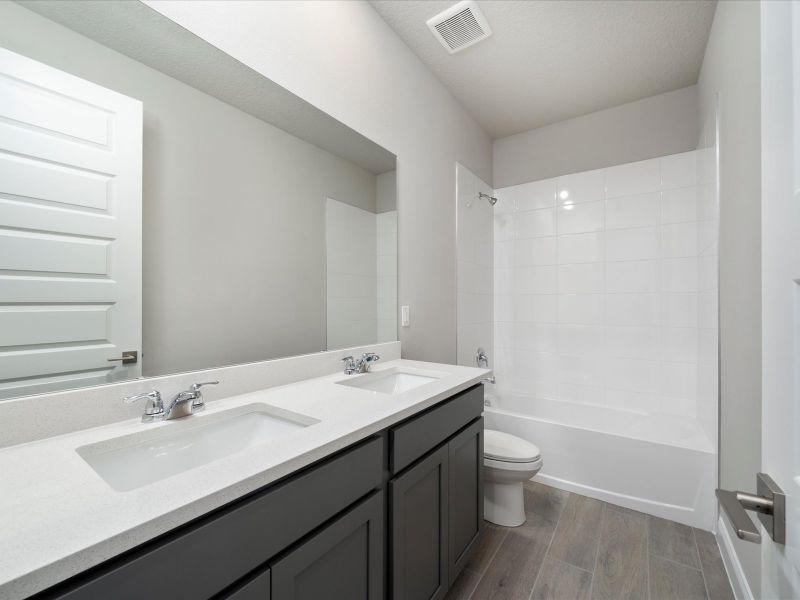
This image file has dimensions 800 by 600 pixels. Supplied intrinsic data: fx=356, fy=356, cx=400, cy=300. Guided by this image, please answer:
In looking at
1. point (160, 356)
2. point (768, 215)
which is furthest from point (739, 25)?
point (160, 356)

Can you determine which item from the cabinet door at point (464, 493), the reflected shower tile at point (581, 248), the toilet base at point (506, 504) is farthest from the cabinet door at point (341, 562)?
the reflected shower tile at point (581, 248)

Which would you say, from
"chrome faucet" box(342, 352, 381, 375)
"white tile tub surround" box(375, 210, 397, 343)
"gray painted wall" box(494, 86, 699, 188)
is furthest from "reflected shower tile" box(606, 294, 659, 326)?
"chrome faucet" box(342, 352, 381, 375)

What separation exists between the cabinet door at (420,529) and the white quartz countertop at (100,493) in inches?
9.7

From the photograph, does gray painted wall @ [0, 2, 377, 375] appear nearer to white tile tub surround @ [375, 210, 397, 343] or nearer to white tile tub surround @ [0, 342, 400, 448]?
white tile tub surround @ [0, 342, 400, 448]

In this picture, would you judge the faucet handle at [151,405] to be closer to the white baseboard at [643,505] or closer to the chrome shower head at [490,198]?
the white baseboard at [643,505]

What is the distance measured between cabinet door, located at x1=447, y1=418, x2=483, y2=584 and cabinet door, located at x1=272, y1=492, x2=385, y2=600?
1.45 ft

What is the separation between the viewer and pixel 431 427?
47.9 inches

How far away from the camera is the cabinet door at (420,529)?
1.05 meters

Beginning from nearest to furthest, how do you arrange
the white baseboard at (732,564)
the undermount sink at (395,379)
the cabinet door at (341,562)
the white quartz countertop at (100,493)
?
the white quartz countertop at (100,493), the cabinet door at (341,562), the white baseboard at (732,564), the undermount sink at (395,379)

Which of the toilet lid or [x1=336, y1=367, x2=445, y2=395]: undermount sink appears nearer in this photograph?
[x1=336, y1=367, x2=445, y2=395]: undermount sink

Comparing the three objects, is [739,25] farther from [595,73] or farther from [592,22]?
[595,73]

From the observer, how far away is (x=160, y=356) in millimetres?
1025

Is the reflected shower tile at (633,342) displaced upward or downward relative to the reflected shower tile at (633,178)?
downward

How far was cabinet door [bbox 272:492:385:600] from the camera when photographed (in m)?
0.73
